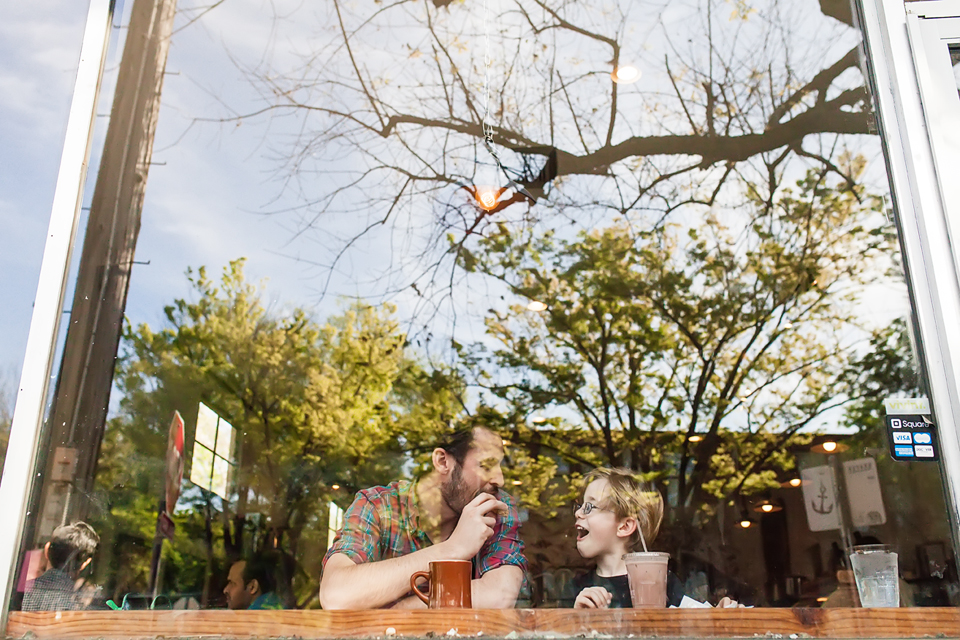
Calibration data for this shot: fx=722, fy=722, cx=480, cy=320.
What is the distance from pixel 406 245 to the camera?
3.90 metres

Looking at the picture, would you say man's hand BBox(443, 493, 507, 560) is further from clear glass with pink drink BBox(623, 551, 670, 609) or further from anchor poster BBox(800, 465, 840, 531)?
anchor poster BBox(800, 465, 840, 531)

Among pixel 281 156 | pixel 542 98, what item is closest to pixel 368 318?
pixel 281 156

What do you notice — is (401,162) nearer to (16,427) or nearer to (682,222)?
(682,222)

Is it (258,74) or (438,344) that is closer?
(258,74)

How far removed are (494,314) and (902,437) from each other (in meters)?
3.50

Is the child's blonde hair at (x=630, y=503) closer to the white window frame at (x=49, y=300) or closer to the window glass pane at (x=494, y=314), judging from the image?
the window glass pane at (x=494, y=314)

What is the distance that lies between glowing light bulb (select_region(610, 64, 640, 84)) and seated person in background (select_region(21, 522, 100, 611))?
8.56 feet

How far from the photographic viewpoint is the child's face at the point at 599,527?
6.86 feet

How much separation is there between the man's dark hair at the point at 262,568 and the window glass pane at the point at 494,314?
0.02m

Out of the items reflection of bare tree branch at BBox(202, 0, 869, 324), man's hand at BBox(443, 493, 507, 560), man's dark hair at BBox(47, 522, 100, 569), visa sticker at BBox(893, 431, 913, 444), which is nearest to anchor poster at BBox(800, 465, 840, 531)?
reflection of bare tree branch at BBox(202, 0, 869, 324)

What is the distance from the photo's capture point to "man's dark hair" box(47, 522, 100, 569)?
3.34ft

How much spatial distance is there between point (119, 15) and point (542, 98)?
2.23 meters

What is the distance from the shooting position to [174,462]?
12.2ft

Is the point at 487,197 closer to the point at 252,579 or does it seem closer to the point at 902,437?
the point at 252,579
